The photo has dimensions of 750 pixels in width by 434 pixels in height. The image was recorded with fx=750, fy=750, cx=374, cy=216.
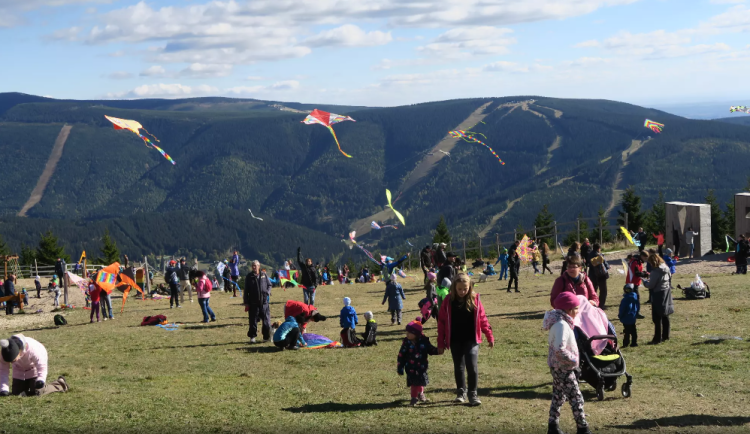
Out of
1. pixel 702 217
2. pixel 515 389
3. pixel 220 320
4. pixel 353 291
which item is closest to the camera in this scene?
pixel 515 389

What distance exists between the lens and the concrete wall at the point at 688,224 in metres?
31.3

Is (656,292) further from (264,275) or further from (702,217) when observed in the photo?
(702,217)

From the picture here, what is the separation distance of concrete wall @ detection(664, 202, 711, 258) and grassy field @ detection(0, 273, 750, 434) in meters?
12.9

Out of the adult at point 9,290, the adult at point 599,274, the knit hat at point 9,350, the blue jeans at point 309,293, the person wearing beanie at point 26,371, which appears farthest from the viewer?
the adult at point 9,290

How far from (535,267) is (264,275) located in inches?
630

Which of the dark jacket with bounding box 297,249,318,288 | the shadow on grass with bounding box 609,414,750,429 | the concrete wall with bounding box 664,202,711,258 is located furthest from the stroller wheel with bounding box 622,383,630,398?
the concrete wall with bounding box 664,202,711,258

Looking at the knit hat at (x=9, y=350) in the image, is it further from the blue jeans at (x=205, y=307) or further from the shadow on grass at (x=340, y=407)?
the blue jeans at (x=205, y=307)

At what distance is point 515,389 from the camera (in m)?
10.4

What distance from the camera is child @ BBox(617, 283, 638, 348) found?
12.3 m

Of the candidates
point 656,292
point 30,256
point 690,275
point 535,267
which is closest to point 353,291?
point 535,267

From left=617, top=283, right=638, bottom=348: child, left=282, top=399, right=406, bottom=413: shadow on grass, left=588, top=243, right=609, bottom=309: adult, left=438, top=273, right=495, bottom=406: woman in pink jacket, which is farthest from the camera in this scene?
left=588, top=243, right=609, bottom=309: adult

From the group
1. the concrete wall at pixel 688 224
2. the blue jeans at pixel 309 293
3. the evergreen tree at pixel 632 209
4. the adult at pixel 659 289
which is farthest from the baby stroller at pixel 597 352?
the evergreen tree at pixel 632 209

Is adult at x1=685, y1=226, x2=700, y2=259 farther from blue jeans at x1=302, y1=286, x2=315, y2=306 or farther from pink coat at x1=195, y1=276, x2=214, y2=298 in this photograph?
pink coat at x1=195, y1=276, x2=214, y2=298

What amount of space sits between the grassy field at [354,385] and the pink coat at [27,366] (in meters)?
0.41
